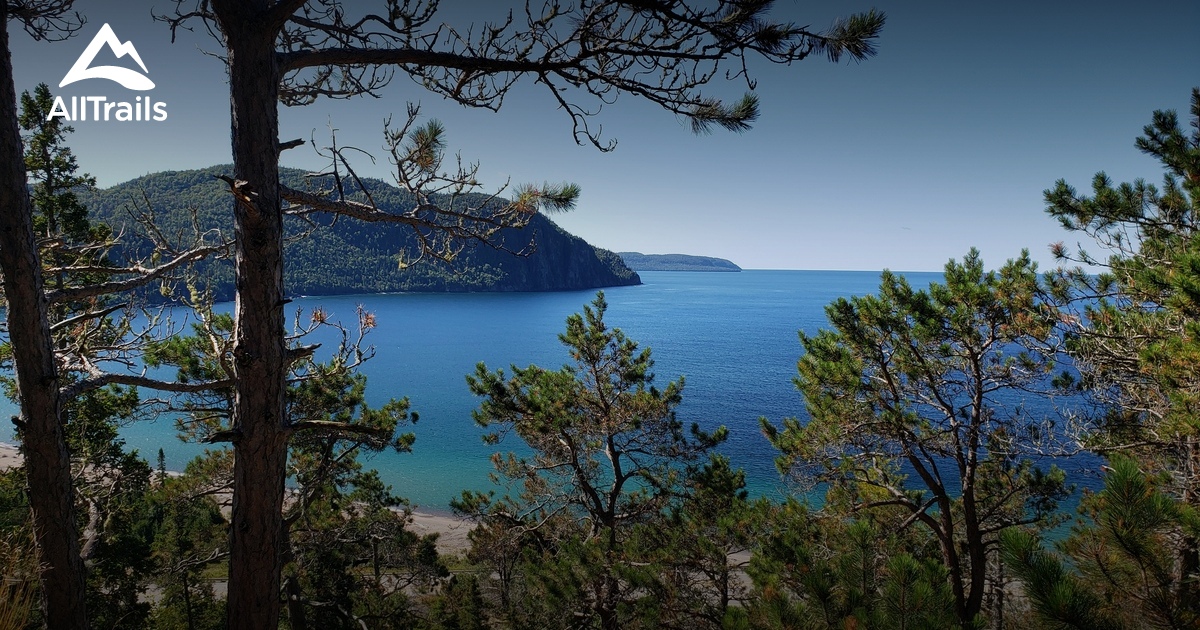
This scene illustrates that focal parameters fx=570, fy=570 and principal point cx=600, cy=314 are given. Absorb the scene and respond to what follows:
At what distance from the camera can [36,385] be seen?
302 centimetres

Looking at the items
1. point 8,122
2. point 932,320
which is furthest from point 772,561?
point 8,122

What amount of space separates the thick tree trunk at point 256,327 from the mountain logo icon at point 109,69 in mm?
3555

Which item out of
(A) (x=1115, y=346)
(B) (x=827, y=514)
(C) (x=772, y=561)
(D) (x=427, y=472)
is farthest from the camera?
(D) (x=427, y=472)

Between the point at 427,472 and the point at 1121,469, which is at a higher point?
the point at 1121,469

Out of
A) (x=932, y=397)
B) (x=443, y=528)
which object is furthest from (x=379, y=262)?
(x=932, y=397)

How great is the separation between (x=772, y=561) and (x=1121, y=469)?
10.9ft

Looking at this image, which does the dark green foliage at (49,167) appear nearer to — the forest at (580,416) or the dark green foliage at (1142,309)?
the forest at (580,416)

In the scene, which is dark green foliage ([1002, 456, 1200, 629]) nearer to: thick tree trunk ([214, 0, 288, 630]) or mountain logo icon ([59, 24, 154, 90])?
thick tree trunk ([214, 0, 288, 630])

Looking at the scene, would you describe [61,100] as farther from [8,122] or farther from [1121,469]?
[1121,469]

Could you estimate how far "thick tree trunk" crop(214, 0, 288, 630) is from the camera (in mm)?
2297

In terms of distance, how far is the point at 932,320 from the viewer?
682cm

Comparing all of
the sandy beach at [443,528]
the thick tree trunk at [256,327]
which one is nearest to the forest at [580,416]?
the thick tree trunk at [256,327]

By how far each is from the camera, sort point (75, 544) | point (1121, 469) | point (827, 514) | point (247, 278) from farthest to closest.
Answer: point (827, 514)
point (75, 544)
point (247, 278)
point (1121, 469)

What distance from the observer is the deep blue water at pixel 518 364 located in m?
23.8
